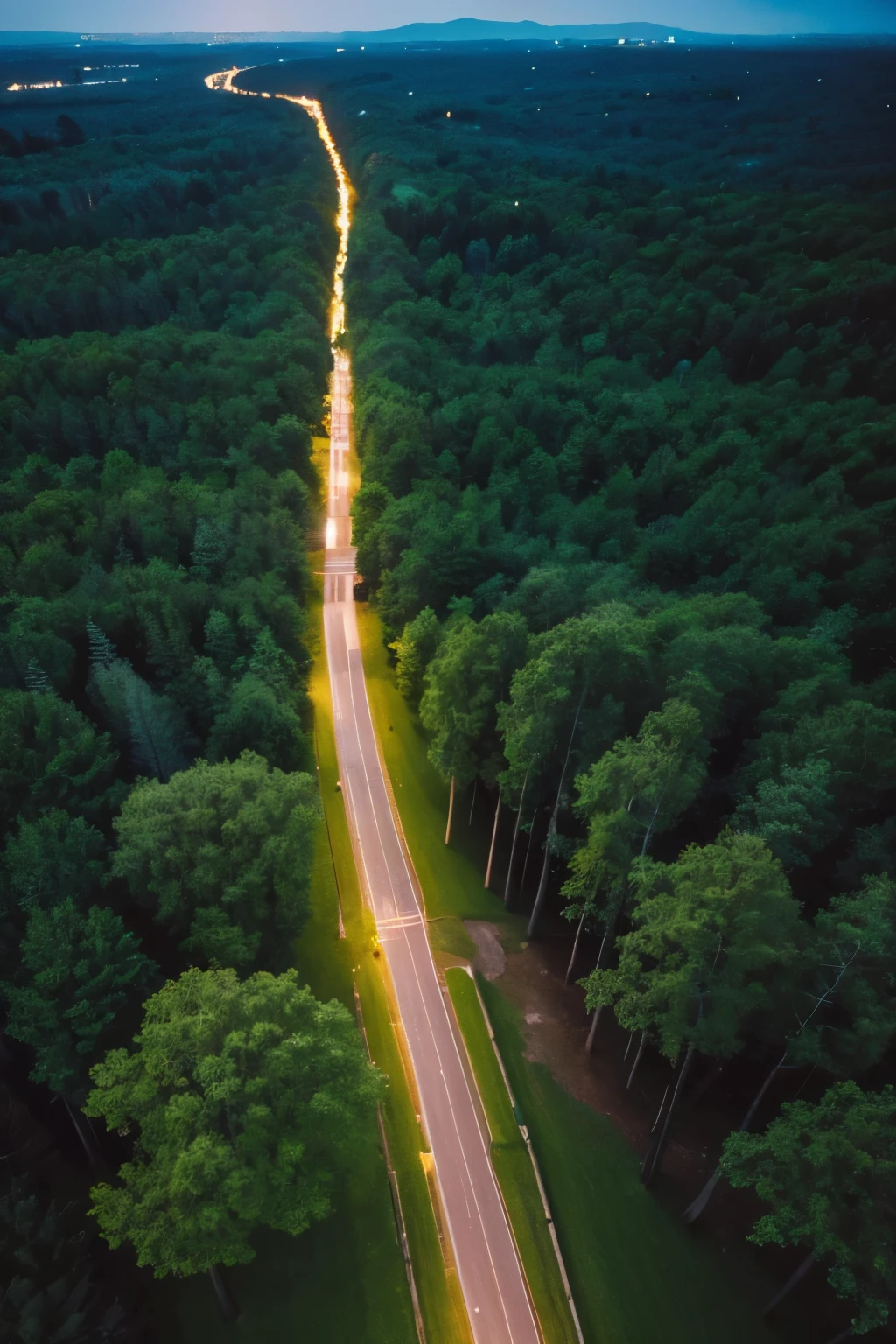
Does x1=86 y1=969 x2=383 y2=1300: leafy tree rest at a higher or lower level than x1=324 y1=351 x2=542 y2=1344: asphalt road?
higher

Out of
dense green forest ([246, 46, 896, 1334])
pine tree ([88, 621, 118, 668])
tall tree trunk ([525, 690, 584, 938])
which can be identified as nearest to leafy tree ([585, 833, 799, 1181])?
dense green forest ([246, 46, 896, 1334])

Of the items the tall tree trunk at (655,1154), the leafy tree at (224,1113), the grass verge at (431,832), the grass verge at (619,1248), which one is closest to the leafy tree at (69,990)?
the leafy tree at (224,1113)

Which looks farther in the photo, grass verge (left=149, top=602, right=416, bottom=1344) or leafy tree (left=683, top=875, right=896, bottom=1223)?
grass verge (left=149, top=602, right=416, bottom=1344)

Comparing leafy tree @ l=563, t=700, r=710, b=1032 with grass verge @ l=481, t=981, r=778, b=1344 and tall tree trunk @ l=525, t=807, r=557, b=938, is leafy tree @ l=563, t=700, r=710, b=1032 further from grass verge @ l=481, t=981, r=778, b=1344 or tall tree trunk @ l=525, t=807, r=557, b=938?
grass verge @ l=481, t=981, r=778, b=1344

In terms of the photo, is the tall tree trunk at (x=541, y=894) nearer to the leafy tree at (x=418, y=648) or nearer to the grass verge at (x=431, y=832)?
the grass verge at (x=431, y=832)

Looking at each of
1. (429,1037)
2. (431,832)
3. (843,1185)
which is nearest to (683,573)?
(431,832)

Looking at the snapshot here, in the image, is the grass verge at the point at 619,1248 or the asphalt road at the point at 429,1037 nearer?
the grass verge at the point at 619,1248

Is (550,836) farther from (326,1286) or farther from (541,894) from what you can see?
(326,1286)
